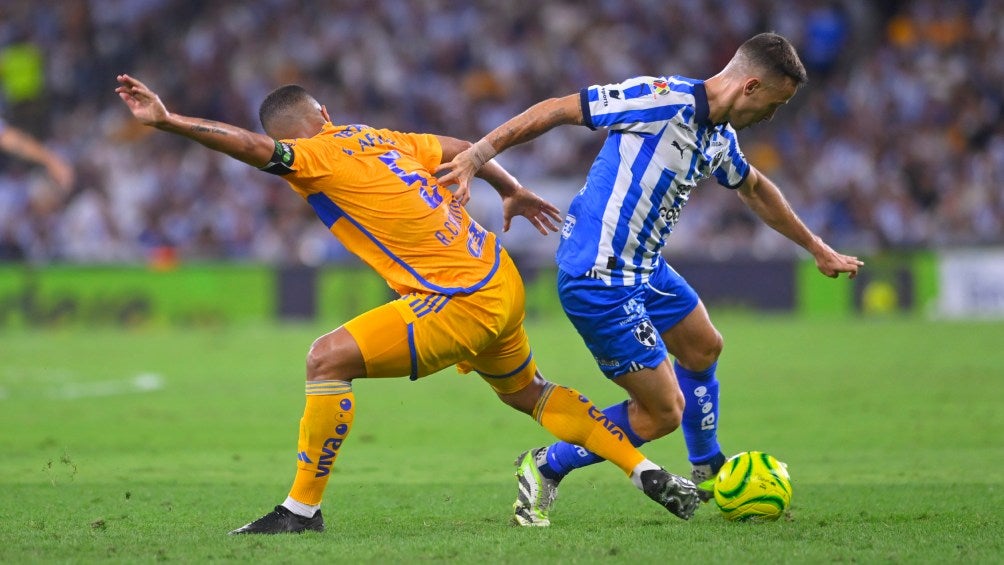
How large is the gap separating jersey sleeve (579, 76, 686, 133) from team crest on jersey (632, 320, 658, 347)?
93cm

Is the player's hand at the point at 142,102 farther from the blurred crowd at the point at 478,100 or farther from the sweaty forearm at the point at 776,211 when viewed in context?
the blurred crowd at the point at 478,100

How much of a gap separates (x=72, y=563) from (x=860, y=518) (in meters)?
3.59

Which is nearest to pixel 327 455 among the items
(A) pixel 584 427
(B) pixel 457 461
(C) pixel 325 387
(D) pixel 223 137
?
(C) pixel 325 387

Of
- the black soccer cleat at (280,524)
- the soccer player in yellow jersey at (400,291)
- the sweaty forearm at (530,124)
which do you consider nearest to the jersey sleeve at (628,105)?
the sweaty forearm at (530,124)

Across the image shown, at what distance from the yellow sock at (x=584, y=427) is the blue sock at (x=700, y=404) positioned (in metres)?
0.76

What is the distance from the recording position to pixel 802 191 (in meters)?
23.6

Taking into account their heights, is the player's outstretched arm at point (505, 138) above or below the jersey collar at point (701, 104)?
below

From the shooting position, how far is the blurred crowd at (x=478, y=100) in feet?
76.7

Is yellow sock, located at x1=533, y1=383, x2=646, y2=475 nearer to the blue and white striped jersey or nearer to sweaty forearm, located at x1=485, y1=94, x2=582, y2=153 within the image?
the blue and white striped jersey

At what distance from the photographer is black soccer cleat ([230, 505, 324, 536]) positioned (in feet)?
19.5

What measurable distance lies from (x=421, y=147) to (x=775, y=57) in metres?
1.72

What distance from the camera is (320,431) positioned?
5910 millimetres

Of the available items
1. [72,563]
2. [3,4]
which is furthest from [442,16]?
[72,563]

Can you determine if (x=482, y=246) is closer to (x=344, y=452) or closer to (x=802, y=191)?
Answer: (x=344, y=452)
